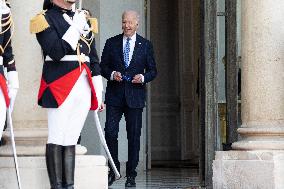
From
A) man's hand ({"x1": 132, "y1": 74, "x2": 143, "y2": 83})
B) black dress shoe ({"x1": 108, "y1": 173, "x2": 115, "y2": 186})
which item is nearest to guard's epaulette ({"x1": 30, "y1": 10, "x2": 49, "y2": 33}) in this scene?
man's hand ({"x1": 132, "y1": 74, "x2": 143, "y2": 83})

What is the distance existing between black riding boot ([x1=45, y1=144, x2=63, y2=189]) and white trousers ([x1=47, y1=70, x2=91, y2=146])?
0.05 meters

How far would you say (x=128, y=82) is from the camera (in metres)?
11.1

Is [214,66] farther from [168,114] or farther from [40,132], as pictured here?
[168,114]

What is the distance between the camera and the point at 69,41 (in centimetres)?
787

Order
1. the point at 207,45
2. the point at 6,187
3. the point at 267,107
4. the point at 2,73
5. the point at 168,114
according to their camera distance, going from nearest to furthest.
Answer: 1. the point at 2,73
2. the point at 6,187
3. the point at 267,107
4. the point at 207,45
5. the point at 168,114

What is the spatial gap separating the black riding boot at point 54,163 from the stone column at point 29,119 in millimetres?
805

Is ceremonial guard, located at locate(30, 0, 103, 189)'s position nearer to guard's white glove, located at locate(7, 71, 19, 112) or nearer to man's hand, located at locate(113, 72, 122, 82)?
guard's white glove, located at locate(7, 71, 19, 112)

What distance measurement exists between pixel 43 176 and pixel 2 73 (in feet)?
4.78

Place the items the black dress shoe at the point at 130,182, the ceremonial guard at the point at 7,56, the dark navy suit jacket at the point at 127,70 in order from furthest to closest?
the black dress shoe at the point at 130,182, the dark navy suit jacket at the point at 127,70, the ceremonial guard at the point at 7,56

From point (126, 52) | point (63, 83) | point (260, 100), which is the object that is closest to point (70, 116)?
point (63, 83)

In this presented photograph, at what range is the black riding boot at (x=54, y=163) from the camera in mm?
7938

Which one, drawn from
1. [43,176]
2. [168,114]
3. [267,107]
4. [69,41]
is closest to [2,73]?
[69,41]

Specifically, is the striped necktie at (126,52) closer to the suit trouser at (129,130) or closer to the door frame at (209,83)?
the suit trouser at (129,130)

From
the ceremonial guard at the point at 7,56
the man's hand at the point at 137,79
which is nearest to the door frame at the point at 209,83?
the man's hand at the point at 137,79
